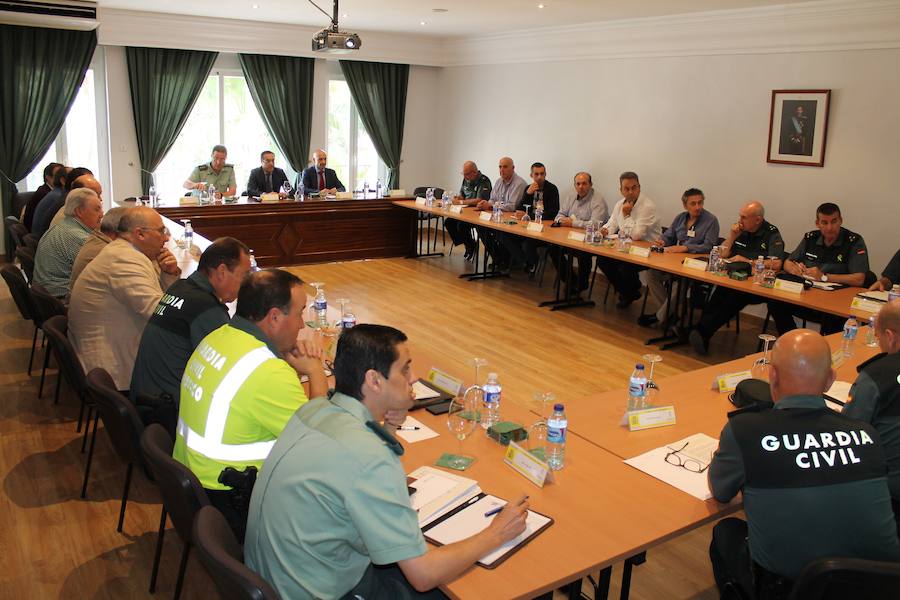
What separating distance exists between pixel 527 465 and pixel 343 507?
879mm

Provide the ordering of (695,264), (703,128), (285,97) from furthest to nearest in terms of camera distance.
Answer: (285,97), (703,128), (695,264)

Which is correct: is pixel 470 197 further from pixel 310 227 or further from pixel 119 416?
pixel 119 416

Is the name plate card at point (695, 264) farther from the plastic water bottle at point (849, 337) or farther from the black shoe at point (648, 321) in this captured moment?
the plastic water bottle at point (849, 337)

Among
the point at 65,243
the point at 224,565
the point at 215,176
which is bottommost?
the point at 224,565

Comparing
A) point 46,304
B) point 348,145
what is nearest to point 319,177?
point 348,145

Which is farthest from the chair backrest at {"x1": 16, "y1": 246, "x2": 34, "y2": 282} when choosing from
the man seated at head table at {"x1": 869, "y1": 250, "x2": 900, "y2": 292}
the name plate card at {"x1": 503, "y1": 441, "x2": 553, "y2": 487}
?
the man seated at head table at {"x1": 869, "y1": 250, "x2": 900, "y2": 292}

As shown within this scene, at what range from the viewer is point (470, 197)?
9.37 metres

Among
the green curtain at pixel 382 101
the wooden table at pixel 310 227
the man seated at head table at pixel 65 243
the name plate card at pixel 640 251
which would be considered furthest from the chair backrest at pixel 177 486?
the green curtain at pixel 382 101

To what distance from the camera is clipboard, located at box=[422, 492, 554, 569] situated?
1.99m

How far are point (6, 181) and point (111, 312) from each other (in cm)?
618

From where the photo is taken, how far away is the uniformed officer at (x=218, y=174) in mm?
8750

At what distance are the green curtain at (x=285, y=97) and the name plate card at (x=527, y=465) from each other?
8.58m

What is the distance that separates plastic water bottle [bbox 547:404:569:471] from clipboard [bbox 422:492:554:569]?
326 millimetres

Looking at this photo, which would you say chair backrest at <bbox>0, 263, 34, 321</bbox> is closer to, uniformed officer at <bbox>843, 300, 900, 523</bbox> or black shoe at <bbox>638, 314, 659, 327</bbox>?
uniformed officer at <bbox>843, 300, 900, 523</bbox>
